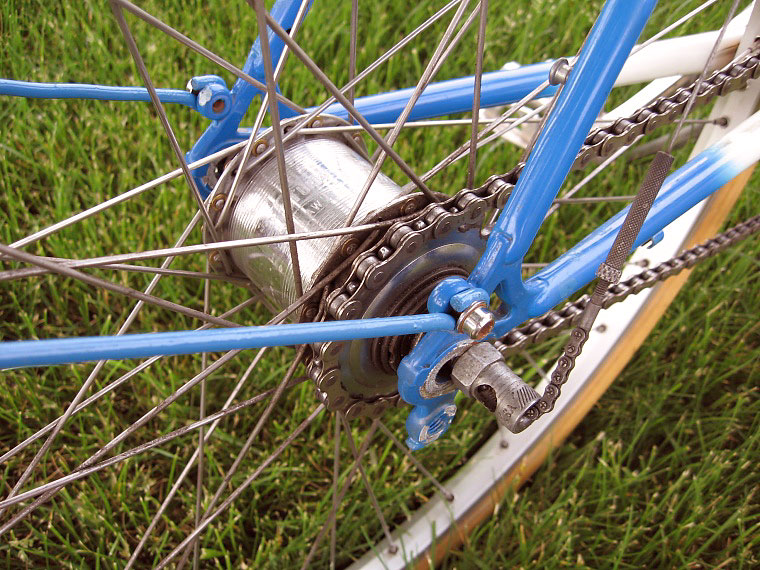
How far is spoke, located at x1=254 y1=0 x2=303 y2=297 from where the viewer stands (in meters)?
0.67

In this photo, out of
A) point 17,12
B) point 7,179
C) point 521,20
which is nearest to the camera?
point 7,179

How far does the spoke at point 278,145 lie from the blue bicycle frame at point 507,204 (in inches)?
5.6

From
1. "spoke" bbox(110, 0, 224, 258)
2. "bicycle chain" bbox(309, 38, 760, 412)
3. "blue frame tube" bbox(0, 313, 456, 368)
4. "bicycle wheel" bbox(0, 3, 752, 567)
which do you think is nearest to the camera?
"blue frame tube" bbox(0, 313, 456, 368)

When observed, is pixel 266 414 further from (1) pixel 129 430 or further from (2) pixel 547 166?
(2) pixel 547 166

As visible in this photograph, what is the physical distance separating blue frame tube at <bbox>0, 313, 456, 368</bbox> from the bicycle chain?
6cm

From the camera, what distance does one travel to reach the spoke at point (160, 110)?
67 centimetres

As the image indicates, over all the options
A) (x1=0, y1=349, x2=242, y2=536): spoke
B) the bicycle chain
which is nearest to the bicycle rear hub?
the bicycle chain

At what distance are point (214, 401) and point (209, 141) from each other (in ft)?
1.70

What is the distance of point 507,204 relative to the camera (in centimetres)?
79

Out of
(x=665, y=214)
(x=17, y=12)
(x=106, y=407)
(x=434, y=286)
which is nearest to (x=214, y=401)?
(x=106, y=407)

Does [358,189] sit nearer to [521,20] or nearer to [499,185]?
[499,185]

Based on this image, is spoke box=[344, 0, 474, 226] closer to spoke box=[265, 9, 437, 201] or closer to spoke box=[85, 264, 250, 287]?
spoke box=[265, 9, 437, 201]

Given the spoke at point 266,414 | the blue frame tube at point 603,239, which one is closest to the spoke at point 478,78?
the blue frame tube at point 603,239

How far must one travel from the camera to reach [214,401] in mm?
1315
